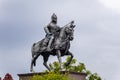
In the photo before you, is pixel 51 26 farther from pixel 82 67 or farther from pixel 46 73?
pixel 82 67

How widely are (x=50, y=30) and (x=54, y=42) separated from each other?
1180 mm

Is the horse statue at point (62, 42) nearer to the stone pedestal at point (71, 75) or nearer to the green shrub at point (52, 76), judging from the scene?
the stone pedestal at point (71, 75)

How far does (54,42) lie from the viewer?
37.5m

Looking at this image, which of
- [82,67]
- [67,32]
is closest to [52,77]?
[67,32]

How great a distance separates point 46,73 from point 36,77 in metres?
1.50

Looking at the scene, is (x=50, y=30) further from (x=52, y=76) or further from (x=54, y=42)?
(x=52, y=76)

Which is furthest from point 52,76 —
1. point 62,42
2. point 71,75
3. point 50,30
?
point 50,30

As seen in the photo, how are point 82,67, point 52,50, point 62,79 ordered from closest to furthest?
point 62,79, point 52,50, point 82,67

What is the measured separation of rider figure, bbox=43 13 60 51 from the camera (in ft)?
123

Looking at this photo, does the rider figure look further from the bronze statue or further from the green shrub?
the green shrub

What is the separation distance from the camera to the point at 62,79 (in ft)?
115

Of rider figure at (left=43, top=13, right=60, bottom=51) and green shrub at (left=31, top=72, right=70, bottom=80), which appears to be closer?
green shrub at (left=31, top=72, right=70, bottom=80)

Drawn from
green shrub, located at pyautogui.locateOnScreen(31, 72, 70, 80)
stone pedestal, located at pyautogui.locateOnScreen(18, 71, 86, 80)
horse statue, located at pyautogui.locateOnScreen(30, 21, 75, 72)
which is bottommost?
green shrub, located at pyautogui.locateOnScreen(31, 72, 70, 80)

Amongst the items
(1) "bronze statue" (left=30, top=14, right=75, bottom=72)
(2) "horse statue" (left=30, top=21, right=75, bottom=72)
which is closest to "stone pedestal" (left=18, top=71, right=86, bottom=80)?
(1) "bronze statue" (left=30, top=14, right=75, bottom=72)
